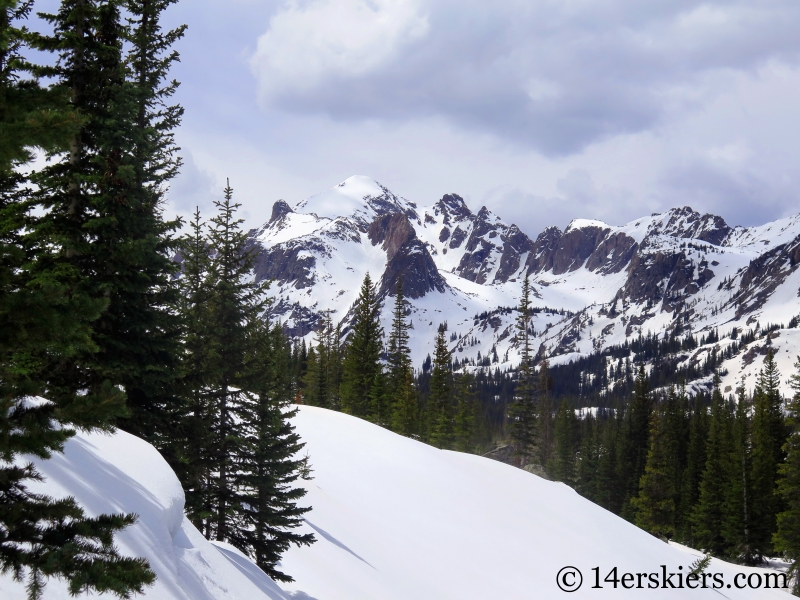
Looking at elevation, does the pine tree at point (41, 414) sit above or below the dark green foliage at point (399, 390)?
below

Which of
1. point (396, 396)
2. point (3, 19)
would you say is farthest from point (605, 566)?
point (396, 396)

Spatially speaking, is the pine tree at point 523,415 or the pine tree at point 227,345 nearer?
the pine tree at point 227,345

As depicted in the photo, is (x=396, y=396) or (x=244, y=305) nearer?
(x=244, y=305)

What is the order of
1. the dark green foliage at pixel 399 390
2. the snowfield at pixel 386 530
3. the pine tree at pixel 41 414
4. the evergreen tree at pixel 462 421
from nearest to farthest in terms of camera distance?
the pine tree at pixel 41 414 < the snowfield at pixel 386 530 < the dark green foliage at pixel 399 390 < the evergreen tree at pixel 462 421

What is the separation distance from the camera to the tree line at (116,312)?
346 centimetres

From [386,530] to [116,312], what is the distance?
478 inches

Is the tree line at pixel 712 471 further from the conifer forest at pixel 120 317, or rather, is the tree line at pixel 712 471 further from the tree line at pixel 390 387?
the conifer forest at pixel 120 317

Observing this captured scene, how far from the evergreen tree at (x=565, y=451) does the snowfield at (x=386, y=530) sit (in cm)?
4332

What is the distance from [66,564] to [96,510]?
10.5 ft

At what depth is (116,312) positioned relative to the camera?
1291 cm

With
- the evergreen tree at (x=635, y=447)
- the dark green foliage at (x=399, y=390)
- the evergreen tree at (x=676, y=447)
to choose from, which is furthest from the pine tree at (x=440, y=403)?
the evergreen tree at (x=635, y=447)

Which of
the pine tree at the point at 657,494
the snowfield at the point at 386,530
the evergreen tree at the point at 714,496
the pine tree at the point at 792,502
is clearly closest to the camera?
the snowfield at the point at 386,530

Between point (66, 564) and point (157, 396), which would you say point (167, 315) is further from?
point (66, 564)

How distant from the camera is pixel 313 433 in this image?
2894 centimetres
